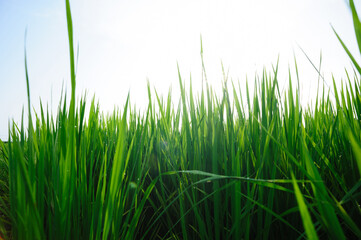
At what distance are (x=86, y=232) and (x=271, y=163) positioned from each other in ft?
1.82

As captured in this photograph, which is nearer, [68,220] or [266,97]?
[68,220]

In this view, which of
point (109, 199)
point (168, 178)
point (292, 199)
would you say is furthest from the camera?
point (168, 178)

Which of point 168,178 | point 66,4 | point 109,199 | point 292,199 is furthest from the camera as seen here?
point 168,178

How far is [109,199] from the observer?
0.48m

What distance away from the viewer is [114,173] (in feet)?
1.61

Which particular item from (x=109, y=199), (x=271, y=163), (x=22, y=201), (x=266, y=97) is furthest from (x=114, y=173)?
(x=266, y=97)

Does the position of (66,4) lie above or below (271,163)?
above

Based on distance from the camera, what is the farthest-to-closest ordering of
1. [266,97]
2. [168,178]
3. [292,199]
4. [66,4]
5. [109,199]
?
[168,178] → [266,97] → [292,199] → [109,199] → [66,4]

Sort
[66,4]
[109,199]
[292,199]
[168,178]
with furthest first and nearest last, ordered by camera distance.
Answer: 1. [168,178]
2. [292,199]
3. [109,199]
4. [66,4]

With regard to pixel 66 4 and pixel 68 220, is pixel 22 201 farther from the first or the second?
pixel 66 4

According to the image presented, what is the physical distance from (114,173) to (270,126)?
500 mm

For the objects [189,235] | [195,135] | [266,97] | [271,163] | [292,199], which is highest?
[266,97]

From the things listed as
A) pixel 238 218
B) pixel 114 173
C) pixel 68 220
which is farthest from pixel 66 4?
pixel 238 218

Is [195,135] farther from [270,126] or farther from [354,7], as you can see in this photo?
[354,7]
